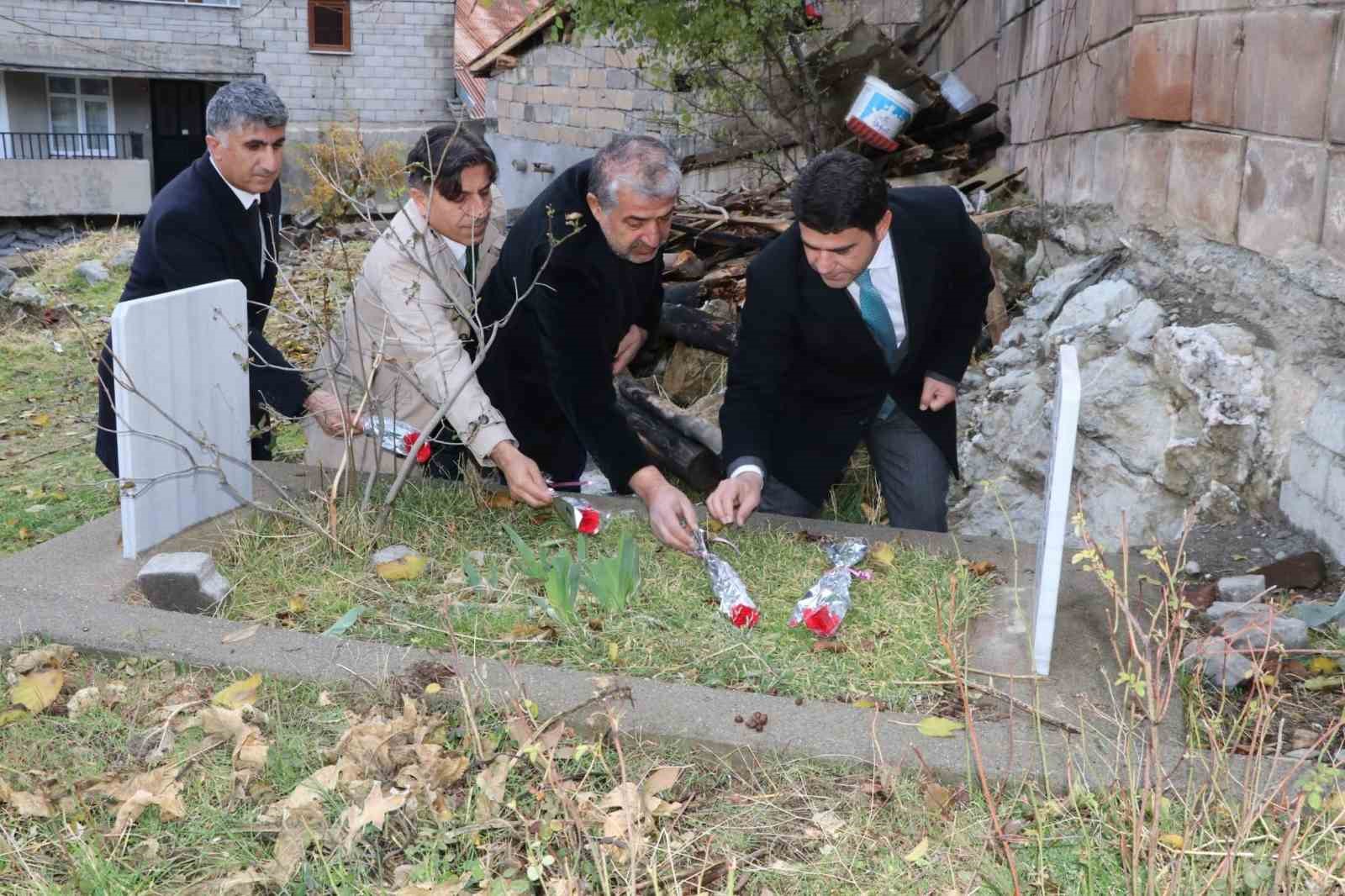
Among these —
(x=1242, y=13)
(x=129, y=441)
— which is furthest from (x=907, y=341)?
(x=129, y=441)

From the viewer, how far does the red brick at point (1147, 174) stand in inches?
→ 179

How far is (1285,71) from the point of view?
360cm

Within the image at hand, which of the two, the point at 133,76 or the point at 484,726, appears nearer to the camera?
the point at 484,726

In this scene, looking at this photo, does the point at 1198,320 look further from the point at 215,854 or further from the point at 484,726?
the point at 215,854

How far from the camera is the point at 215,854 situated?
238 cm

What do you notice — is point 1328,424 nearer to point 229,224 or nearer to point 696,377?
point 696,377

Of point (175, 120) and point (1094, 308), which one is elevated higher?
point (175, 120)

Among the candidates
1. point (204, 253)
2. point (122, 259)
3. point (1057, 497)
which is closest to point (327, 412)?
point (204, 253)

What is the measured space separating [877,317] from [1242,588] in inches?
55.4

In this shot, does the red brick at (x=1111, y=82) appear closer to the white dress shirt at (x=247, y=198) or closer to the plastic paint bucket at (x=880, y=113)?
the plastic paint bucket at (x=880, y=113)

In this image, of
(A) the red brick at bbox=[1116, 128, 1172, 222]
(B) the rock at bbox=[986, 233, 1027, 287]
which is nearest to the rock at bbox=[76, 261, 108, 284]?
(B) the rock at bbox=[986, 233, 1027, 287]

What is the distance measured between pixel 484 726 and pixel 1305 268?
270 cm

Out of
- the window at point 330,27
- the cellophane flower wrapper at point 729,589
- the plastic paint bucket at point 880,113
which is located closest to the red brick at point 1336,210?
the cellophane flower wrapper at point 729,589

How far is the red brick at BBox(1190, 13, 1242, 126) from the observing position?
3965mm
